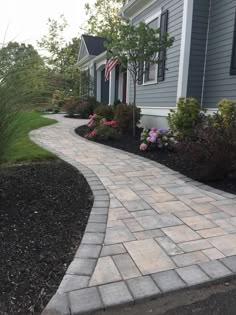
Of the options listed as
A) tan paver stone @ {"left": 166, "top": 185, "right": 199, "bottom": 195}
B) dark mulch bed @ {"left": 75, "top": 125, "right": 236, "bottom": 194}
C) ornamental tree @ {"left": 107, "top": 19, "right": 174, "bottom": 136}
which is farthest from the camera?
ornamental tree @ {"left": 107, "top": 19, "right": 174, "bottom": 136}

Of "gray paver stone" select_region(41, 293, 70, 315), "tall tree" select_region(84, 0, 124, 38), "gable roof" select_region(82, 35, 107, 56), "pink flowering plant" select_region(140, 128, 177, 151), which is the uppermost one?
Result: "tall tree" select_region(84, 0, 124, 38)

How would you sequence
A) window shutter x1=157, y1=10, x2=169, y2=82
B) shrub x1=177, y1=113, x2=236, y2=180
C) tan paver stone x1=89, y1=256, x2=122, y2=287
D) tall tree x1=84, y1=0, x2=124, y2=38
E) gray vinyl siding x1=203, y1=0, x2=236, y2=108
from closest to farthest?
1. tan paver stone x1=89, y1=256, x2=122, y2=287
2. shrub x1=177, y1=113, x2=236, y2=180
3. gray vinyl siding x1=203, y1=0, x2=236, y2=108
4. window shutter x1=157, y1=10, x2=169, y2=82
5. tall tree x1=84, y1=0, x2=124, y2=38

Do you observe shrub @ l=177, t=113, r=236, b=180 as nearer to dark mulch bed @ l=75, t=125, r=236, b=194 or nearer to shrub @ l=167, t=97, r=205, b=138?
dark mulch bed @ l=75, t=125, r=236, b=194

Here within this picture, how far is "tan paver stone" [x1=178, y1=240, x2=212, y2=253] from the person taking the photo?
250cm

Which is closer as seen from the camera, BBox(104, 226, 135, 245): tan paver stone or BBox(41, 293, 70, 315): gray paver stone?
BBox(41, 293, 70, 315): gray paver stone

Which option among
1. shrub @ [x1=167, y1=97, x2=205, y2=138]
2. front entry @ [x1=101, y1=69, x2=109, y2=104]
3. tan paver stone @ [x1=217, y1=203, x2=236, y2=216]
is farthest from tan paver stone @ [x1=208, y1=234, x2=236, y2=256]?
front entry @ [x1=101, y1=69, x2=109, y2=104]

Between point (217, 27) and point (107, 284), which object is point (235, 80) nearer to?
point (217, 27)

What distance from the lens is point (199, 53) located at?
22.5ft

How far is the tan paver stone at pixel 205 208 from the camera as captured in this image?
330 centimetres

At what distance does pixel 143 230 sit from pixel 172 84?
17.8 ft

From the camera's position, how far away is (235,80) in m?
5.94

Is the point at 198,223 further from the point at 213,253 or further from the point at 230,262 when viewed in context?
the point at 230,262

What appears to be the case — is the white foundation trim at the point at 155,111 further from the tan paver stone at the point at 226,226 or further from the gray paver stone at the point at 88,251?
the gray paver stone at the point at 88,251

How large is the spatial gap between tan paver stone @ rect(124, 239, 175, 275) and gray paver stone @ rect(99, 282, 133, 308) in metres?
0.24
